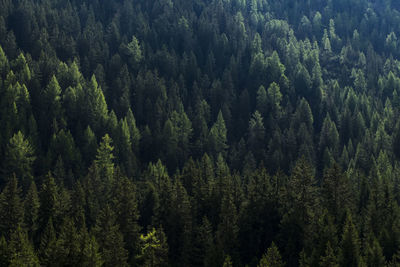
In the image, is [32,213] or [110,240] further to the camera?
[32,213]

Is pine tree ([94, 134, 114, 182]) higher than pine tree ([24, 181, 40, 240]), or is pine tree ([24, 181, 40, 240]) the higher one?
pine tree ([94, 134, 114, 182])

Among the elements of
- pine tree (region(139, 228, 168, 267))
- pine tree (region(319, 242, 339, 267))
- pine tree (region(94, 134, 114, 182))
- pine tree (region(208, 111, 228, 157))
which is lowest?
pine tree (region(139, 228, 168, 267))

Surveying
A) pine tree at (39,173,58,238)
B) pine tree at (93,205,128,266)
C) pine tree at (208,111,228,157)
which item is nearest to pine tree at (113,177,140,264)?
pine tree at (93,205,128,266)

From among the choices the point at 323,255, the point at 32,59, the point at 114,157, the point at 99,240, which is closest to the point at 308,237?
the point at 323,255

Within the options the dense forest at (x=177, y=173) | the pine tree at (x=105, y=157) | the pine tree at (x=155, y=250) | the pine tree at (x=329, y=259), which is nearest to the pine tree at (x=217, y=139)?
the dense forest at (x=177, y=173)

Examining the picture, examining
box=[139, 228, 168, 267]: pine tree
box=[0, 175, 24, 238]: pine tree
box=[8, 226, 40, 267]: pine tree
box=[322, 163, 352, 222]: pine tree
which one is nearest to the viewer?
box=[8, 226, 40, 267]: pine tree

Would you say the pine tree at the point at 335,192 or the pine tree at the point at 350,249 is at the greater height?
the pine tree at the point at 335,192

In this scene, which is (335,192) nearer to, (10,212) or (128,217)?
(128,217)

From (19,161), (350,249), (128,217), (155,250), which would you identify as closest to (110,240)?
(155,250)

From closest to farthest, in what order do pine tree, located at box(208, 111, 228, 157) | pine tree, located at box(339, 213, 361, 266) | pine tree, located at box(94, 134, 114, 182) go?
pine tree, located at box(339, 213, 361, 266) < pine tree, located at box(94, 134, 114, 182) < pine tree, located at box(208, 111, 228, 157)

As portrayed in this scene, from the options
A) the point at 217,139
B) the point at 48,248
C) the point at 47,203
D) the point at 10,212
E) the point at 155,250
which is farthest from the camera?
the point at 217,139

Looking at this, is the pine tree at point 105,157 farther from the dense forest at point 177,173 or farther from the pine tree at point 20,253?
the pine tree at point 20,253

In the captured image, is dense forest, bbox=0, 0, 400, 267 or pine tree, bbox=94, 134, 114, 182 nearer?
dense forest, bbox=0, 0, 400, 267

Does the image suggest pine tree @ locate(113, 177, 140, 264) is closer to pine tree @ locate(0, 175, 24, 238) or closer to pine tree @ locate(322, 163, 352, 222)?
pine tree @ locate(0, 175, 24, 238)
